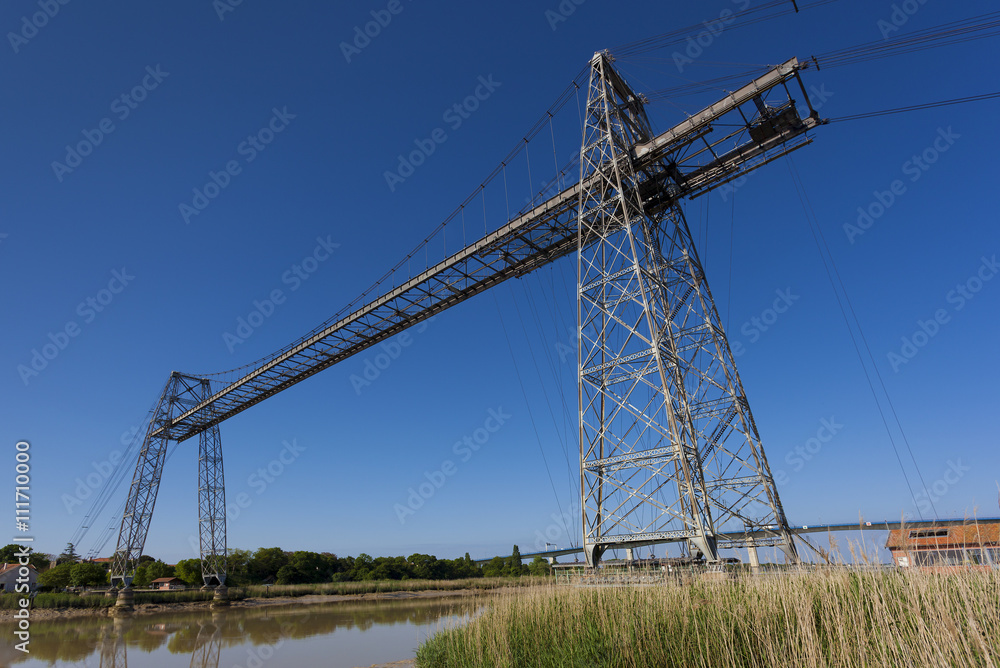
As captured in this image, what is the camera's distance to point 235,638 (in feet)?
64.0

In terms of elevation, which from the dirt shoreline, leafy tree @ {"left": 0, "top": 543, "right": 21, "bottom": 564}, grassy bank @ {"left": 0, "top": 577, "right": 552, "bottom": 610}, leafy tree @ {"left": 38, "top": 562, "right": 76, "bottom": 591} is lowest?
the dirt shoreline

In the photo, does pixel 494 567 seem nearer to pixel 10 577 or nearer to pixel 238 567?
pixel 238 567

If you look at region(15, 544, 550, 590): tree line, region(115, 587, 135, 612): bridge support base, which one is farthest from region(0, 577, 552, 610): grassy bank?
region(15, 544, 550, 590): tree line

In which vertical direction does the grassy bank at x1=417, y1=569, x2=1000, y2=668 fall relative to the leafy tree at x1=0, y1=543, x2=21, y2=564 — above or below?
below

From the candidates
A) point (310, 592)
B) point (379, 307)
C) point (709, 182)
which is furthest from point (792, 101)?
point (310, 592)

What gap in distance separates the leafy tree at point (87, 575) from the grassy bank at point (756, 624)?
44244 millimetres

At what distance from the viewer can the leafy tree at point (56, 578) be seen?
35.9m

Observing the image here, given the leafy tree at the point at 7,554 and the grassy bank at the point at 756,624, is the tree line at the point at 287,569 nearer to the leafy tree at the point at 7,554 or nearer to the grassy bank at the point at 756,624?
the leafy tree at the point at 7,554

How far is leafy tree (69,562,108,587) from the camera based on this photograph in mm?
37406

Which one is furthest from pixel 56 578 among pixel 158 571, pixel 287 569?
pixel 287 569

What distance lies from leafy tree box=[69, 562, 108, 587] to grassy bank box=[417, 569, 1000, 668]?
44.2 metres

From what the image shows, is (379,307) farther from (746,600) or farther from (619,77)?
(746,600)

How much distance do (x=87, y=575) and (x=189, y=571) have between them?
8.07 metres

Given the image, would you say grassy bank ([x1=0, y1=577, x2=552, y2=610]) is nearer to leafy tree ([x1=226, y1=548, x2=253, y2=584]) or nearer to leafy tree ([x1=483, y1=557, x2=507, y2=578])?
leafy tree ([x1=226, y1=548, x2=253, y2=584])
